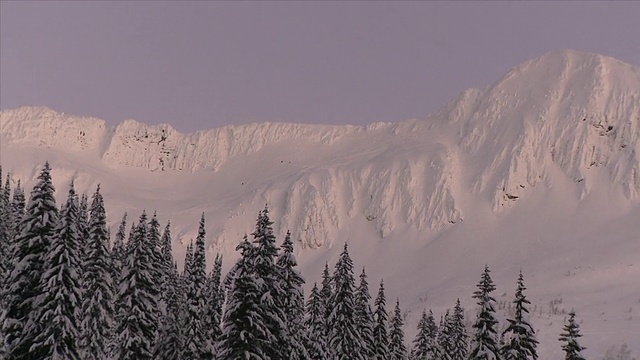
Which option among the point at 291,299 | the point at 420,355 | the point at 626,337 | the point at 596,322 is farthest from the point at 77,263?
the point at 596,322

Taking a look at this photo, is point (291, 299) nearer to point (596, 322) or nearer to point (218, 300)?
point (218, 300)

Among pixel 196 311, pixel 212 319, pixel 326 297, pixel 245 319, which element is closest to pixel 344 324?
pixel 326 297

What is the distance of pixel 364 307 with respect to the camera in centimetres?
4994

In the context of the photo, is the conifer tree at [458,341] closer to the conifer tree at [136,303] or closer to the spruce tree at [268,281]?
the conifer tree at [136,303]

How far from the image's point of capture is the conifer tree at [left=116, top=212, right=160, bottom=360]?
128 ft

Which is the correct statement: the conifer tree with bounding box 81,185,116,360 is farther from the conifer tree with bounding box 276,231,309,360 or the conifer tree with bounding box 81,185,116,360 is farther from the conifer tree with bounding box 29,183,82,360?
the conifer tree with bounding box 276,231,309,360

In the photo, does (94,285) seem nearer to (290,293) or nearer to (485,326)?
(290,293)

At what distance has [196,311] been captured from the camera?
45312 mm

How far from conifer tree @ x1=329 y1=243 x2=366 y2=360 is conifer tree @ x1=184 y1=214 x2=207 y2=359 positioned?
817 centimetres

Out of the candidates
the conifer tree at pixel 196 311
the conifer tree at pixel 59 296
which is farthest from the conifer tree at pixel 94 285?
the conifer tree at pixel 59 296

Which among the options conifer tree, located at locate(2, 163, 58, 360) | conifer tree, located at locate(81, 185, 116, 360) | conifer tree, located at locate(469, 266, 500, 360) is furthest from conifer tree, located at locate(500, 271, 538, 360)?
conifer tree, located at locate(81, 185, 116, 360)

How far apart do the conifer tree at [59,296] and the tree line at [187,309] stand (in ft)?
0.16

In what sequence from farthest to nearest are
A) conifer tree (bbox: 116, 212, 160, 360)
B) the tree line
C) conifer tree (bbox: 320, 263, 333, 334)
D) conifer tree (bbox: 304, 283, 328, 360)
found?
conifer tree (bbox: 320, 263, 333, 334)
conifer tree (bbox: 304, 283, 328, 360)
conifer tree (bbox: 116, 212, 160, 360)
the tree line

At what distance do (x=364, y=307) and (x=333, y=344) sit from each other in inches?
203
